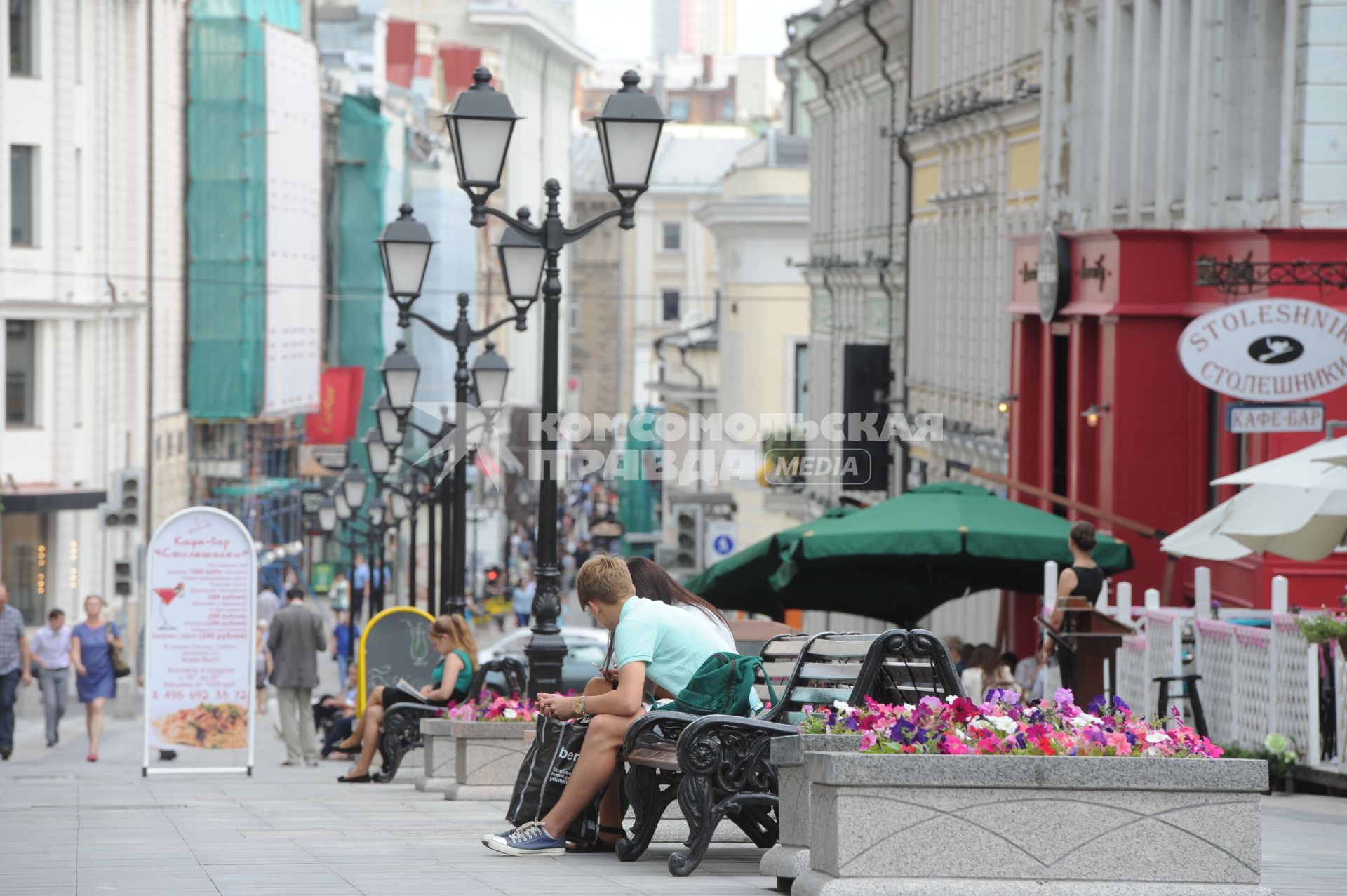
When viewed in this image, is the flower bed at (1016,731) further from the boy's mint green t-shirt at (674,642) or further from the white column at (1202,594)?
the white column at (1202,594)

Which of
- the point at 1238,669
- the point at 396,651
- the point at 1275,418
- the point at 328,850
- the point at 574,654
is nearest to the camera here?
the point at 328,850

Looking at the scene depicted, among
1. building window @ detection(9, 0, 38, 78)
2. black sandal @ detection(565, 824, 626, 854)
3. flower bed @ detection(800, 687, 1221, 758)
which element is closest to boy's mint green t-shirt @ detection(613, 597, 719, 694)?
black sandal @ detection(565, 824, 626, 854)

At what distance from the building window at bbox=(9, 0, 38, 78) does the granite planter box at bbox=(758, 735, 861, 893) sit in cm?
4169

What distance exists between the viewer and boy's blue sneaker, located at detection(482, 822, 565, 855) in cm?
975

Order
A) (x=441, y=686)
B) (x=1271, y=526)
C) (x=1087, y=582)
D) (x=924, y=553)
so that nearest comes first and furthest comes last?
(x=1271, y=526), (x=1087, y=582), (x=441, y=686), (x=924, y=553)

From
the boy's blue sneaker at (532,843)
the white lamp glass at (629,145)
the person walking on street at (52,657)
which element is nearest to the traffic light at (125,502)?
the person walking on street at (52,657)

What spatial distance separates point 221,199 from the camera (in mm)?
61594

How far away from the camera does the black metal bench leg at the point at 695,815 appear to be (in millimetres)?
8828

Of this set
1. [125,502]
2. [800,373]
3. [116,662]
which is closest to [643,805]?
[116,662]

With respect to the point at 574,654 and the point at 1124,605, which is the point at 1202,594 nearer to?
the point at 1124,605

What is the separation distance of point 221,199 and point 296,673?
134 ft

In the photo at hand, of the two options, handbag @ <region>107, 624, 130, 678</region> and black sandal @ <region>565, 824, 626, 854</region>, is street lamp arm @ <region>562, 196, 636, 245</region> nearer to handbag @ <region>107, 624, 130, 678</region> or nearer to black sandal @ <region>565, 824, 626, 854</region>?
black sandal @ <region>565, 824, 626, 854</region>

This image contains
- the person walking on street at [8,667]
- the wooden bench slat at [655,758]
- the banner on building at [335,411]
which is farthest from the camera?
the banner on building at [335,411]

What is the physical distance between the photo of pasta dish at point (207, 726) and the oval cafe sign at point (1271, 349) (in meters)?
7.65
